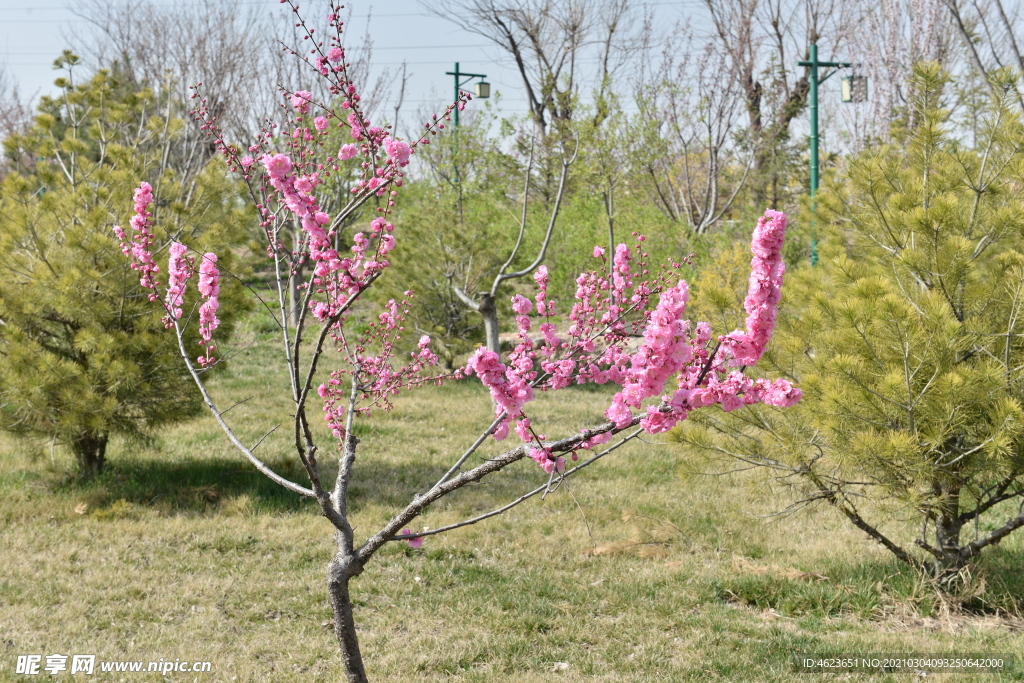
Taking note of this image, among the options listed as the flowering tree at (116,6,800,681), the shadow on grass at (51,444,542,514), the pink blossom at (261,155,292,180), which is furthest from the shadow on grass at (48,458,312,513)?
the pink blossom at (261,155,292,180)

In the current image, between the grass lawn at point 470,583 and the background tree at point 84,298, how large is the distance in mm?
691

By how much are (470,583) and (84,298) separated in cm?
353

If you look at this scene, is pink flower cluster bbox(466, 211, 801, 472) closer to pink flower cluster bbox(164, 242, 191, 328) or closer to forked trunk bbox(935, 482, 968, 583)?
pink flower cluster bbox(164, 242, 191, 328)

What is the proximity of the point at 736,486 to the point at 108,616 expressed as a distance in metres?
5.01

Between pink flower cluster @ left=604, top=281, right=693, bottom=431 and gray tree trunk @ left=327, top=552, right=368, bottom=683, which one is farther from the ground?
pink flower cluster @ left=604, top=281, right=693, bottom=431

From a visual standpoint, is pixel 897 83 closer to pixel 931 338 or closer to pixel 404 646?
pixel 931 338

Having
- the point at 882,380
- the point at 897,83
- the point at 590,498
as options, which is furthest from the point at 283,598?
the point at 897,83

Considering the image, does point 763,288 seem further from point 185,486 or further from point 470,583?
point 185,486

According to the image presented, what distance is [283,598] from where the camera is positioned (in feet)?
14.9

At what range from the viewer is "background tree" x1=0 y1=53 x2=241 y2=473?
18.2ft

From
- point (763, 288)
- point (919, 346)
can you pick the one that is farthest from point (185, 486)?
point (763, 288)

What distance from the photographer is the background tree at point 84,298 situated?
555cm

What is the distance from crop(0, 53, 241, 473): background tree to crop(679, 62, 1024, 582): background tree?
404 centimetres

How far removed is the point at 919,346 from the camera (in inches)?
152
